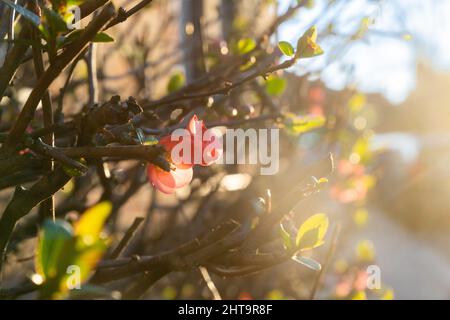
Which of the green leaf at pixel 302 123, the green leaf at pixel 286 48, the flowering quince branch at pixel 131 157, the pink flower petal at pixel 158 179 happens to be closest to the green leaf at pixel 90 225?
the flowering quince branch at pixel 131 157

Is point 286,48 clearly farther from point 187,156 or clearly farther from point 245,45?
point 245,45

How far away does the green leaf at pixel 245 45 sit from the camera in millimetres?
1981

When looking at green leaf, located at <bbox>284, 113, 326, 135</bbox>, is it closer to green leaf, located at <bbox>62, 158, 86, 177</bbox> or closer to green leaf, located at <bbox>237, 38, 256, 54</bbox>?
green leaf, located at <bbox>237, 38, 256, 54</bbox>

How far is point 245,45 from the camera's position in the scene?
2.00m

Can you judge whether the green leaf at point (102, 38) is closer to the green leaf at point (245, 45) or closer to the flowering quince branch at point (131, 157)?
the flowering quince branch at point (131, 157)

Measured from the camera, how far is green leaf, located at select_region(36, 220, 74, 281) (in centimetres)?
68

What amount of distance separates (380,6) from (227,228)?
1240mm

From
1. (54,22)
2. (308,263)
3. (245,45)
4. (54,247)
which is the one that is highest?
(245,45)

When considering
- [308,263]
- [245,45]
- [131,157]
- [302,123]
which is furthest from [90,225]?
[245,45]

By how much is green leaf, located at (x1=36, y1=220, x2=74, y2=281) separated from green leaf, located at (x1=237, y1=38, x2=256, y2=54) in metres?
1.39

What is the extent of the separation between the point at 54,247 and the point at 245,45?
1419 millimetres

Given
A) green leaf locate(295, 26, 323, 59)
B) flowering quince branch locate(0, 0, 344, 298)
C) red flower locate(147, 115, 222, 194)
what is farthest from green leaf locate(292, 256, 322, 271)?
green leaf locate(295, 26, 323, 59)

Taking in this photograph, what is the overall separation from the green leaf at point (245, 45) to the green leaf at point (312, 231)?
3.06 ft
